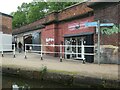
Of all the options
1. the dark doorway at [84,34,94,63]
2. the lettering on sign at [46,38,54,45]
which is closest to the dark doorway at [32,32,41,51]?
the lettering on sign at [46,38,54,45]

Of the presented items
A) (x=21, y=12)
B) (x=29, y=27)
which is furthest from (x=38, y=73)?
(x=21, y=12)

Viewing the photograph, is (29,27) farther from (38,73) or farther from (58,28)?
(38,73)

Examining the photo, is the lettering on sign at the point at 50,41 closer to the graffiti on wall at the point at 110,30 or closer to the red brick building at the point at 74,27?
the red brick building at the point at 74,27

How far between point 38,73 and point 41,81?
0.46 m

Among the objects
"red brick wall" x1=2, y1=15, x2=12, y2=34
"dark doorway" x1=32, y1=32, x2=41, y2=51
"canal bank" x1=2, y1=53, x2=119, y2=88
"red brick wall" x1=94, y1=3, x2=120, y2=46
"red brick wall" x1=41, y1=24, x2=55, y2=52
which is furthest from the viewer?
"dark doorway" x1=32, y1=32, x2=41, y2=51

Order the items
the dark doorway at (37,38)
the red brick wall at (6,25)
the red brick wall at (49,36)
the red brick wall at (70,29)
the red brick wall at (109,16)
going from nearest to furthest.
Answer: the red brick wall at (109,16), the red brick wall at (70,29), the red brick wall at (49,36), the red brick wall at (6,25), the dark doorway at (37,38)

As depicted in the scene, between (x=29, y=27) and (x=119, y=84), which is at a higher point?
(x=29, y=27)

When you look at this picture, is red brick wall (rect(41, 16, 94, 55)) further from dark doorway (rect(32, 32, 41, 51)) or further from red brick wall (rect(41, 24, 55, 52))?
dark doorway (rect(32, 32, 41, 51))

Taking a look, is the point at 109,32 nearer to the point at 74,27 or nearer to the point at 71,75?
the point at 71,75

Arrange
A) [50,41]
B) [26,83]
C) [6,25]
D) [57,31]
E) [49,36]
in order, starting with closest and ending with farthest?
[26,83], [57,31], [50,41], [49,36], [6,25]

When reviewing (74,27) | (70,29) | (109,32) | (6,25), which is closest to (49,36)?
(70,29)

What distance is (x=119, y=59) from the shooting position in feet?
46.8

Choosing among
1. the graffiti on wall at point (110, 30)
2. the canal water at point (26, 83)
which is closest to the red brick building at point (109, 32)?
the graffiti on wall at point (110, 30)

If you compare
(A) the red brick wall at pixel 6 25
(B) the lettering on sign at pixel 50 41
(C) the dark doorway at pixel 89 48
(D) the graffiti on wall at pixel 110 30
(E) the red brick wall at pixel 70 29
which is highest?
(A) the red brick wall at pixel 6 25
